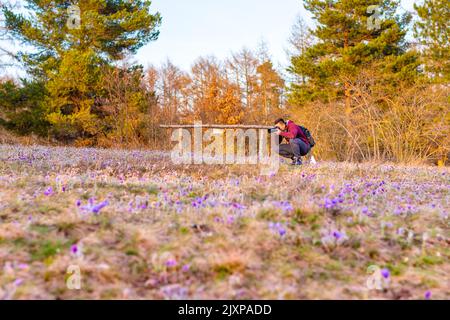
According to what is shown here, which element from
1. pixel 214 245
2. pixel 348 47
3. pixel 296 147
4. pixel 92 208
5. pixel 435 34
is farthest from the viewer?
pixel 348 47

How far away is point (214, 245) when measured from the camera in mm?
3057

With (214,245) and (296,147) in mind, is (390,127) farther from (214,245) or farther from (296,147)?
(214,245)

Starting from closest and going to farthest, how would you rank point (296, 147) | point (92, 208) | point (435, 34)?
point (92, 208) < point (296, 147) < point (435, 34)

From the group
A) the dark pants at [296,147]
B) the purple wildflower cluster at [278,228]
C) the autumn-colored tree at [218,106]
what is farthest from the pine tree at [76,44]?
the purple wildflower cluster at [278,228]

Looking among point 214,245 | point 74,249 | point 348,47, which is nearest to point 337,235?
point 214,245

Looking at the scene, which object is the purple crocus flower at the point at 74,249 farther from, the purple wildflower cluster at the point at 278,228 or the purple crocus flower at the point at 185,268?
the purple wildflower cluster at the point at 278,228

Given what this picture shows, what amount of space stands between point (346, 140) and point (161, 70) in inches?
922

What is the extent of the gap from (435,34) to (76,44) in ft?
64.3

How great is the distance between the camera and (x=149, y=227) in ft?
10.8

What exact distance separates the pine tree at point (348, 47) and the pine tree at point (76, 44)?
10375mm

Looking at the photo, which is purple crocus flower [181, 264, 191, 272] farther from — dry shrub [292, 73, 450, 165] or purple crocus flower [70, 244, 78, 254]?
dry shrub [292, 73, 450, 165]

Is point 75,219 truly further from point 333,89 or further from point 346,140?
point 333,89

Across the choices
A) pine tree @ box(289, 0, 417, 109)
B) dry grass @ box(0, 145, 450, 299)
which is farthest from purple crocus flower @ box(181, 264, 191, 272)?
pine tree @ box(289, 0, 417, 109)

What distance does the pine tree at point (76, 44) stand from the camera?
67.4ft
